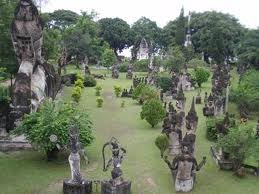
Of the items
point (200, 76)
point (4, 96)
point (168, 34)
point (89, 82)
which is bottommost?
point (89, 82)

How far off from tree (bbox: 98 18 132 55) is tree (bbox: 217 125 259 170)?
74.8m

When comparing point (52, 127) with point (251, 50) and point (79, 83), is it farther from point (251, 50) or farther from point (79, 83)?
point (251, 50)

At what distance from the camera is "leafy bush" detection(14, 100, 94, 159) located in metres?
24.0

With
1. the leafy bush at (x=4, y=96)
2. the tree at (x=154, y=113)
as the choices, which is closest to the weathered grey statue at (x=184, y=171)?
the leafy bush at (x=4, y=96)

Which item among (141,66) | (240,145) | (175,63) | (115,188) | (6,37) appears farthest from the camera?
(141,66)

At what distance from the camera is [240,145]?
2306 centimetres

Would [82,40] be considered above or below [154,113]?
above

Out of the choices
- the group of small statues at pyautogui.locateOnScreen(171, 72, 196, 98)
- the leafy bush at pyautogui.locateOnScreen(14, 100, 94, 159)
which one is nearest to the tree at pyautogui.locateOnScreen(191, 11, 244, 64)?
the group of small statues at pyautogui.locateOnScreen(171, 72, 196, 98)

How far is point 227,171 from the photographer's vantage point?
Answer: 2409 centimetres

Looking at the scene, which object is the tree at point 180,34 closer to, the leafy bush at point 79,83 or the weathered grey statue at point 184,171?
the leafy bush at point 79,83

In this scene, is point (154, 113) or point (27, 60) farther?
point (154, 113)

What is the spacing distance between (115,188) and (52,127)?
5683 mm

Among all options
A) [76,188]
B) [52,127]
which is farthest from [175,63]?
[76,188]

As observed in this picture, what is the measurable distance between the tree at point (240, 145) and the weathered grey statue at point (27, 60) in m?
11.2
